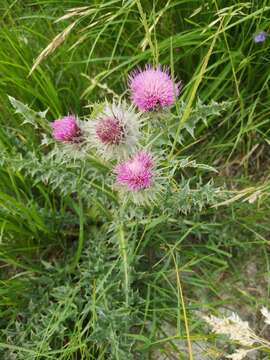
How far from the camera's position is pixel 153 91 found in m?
1.70

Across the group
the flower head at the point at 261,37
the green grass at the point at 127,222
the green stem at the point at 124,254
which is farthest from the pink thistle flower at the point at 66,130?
the flower head at the point at 261,37

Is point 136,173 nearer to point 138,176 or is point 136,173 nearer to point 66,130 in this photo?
point 138,176

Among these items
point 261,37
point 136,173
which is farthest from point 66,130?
point 261,37

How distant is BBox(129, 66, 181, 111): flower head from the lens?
66.8 inches

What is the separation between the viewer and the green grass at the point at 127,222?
193cm

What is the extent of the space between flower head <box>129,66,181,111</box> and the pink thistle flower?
23 centimetres

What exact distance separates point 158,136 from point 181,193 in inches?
9.0

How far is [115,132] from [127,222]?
45 cm

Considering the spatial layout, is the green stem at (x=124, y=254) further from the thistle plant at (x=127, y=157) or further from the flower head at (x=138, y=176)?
the flower head at (x=138, y=176)

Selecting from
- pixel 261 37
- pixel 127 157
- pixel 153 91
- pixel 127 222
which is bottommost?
pixel 127 222

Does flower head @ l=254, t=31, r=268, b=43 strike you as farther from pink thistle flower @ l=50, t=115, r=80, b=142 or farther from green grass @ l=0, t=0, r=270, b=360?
pink thistle flower @ l=50, t=115, r=80, b=142

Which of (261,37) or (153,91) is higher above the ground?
(261,37)

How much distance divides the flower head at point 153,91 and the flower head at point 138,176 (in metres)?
0.17

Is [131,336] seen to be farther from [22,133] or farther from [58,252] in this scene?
[22,133]
